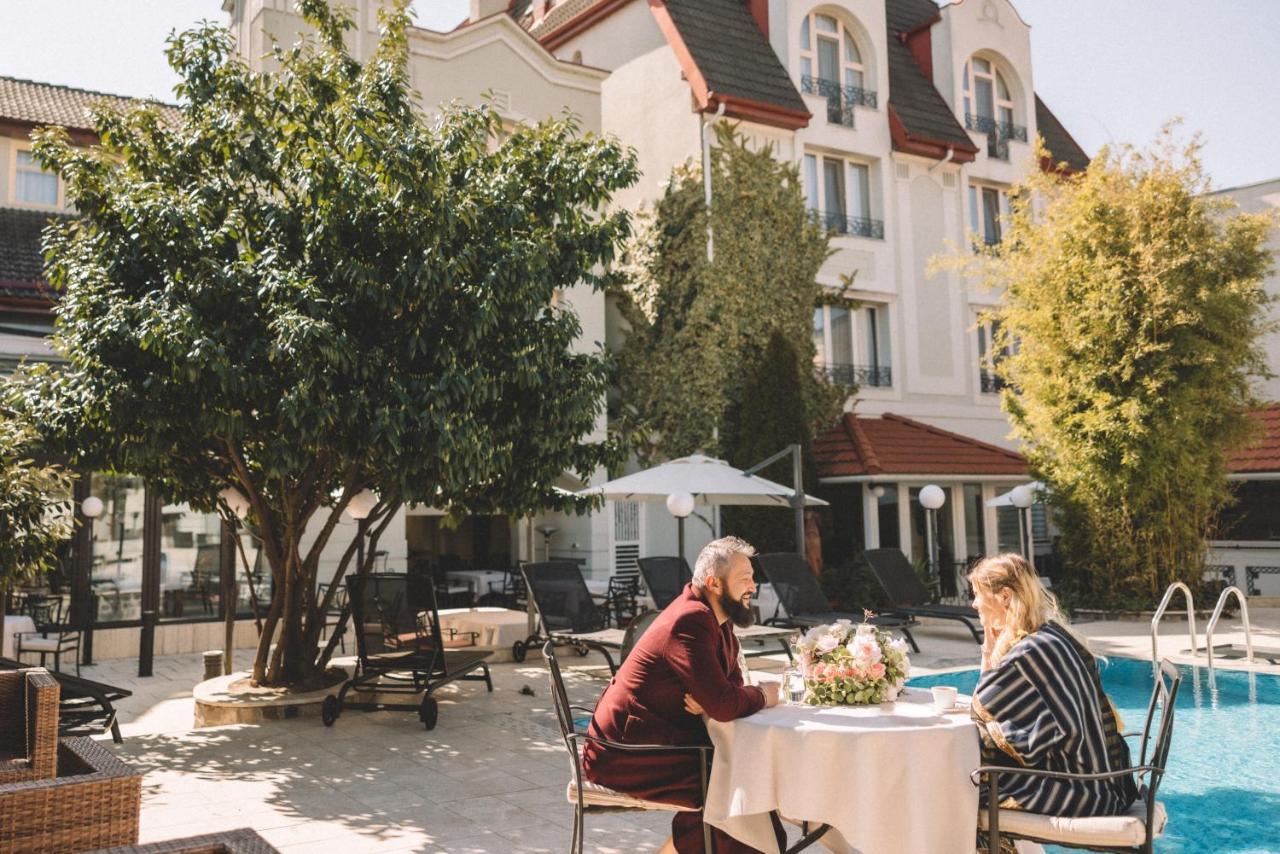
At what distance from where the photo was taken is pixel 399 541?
1566 centimetres

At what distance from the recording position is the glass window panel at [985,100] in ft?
74.2

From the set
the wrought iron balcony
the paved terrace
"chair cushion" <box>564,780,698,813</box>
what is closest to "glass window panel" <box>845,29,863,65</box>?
the wrought iron balcony

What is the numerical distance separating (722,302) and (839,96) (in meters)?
5.52

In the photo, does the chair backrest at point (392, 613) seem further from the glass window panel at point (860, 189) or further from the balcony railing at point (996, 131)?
the balcony railing at point (996, 131)

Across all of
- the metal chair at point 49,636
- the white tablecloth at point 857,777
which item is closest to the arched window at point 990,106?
the metal chair at point 49,636

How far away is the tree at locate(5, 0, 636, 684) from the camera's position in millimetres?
7449

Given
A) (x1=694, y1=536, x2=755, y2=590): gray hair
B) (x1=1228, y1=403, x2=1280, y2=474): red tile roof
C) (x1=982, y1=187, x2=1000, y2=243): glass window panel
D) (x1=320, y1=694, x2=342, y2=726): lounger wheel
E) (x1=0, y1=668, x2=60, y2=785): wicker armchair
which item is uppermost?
(x1=982, y1=187, x2=1000, y2=243): glass window panel

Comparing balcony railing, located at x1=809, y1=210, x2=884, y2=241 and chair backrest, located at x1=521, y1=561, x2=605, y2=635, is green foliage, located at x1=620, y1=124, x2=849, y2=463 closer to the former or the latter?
balcony railing, located at x1=809, y1=210, x2=884, y2=241

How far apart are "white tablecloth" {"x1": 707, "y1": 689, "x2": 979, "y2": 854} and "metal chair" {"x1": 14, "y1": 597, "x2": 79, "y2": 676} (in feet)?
28.9

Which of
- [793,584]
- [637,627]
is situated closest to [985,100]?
[793,584]

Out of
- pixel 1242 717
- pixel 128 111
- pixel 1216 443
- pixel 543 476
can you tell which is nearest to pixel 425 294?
pixel 543 476

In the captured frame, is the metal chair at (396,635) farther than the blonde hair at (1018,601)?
Yes

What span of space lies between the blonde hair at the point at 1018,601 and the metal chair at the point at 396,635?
17.2 feet

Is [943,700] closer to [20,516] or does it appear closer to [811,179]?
[20,516]
